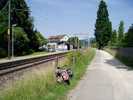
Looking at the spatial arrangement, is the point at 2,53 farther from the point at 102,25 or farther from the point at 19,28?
the point at 102,25

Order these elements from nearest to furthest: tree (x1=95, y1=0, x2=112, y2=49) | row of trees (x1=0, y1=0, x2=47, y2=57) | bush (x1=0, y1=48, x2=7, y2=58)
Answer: bush (x1=0, y1=48, x2=7, y2=58)
row of trees (x1=0, y1=0, x2=47, y2=57)
tree (x1=95, y1=0, x2=112, y2=49)

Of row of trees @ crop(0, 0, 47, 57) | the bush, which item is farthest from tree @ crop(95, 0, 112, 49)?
the bush

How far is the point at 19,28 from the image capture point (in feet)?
184

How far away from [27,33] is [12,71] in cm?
4733

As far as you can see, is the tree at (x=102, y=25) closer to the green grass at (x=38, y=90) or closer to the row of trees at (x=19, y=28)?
the row of trees at (x=19, y=28)

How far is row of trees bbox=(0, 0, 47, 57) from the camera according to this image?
5397 cm

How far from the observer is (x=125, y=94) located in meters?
12.9

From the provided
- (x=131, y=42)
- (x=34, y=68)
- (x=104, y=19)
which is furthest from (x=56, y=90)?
(x=104, y=19)

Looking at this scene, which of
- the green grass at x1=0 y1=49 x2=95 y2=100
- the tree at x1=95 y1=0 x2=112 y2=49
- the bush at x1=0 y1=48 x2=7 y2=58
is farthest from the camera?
the tree at x1=95 y1=0 x2=112 y2=49

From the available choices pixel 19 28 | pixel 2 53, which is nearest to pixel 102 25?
pixel 19 28

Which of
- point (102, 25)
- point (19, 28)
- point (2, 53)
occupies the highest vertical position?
point (102, 25)

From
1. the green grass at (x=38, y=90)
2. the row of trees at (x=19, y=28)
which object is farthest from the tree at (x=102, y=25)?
the green grass at (x=38, y=90)

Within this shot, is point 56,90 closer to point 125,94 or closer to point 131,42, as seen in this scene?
point 125,94

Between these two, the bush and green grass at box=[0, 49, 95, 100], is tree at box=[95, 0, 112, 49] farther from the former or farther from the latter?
green grass at box=[0, 49, 95, 100]
